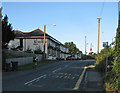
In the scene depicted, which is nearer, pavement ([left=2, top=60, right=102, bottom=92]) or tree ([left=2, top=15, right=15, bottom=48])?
pavement ([left=2, top=60, right=102, bottom=92])

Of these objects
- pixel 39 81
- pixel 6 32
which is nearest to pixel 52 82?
pixel 39 81

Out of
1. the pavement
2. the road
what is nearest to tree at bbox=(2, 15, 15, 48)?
the road

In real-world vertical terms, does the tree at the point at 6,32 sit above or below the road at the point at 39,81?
above

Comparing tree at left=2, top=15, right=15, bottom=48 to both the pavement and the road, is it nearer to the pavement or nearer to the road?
the road

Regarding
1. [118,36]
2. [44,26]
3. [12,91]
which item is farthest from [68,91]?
[44,26]

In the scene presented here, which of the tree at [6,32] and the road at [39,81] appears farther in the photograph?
the tree at [6,32]

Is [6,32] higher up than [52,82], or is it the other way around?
[6,32]

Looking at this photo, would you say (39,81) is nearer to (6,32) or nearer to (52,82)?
(52,82)

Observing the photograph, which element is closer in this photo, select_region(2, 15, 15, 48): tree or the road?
the road

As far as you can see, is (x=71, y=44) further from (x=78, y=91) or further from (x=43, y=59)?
(x=78, y=91)

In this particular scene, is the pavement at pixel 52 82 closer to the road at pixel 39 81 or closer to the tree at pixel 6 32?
the road at pixel 39 81

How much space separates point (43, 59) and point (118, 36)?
1492 inches

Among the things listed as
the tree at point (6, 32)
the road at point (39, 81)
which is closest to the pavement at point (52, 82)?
the road at point (39, 81)

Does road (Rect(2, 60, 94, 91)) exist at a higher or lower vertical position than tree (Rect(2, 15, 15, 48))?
lower
